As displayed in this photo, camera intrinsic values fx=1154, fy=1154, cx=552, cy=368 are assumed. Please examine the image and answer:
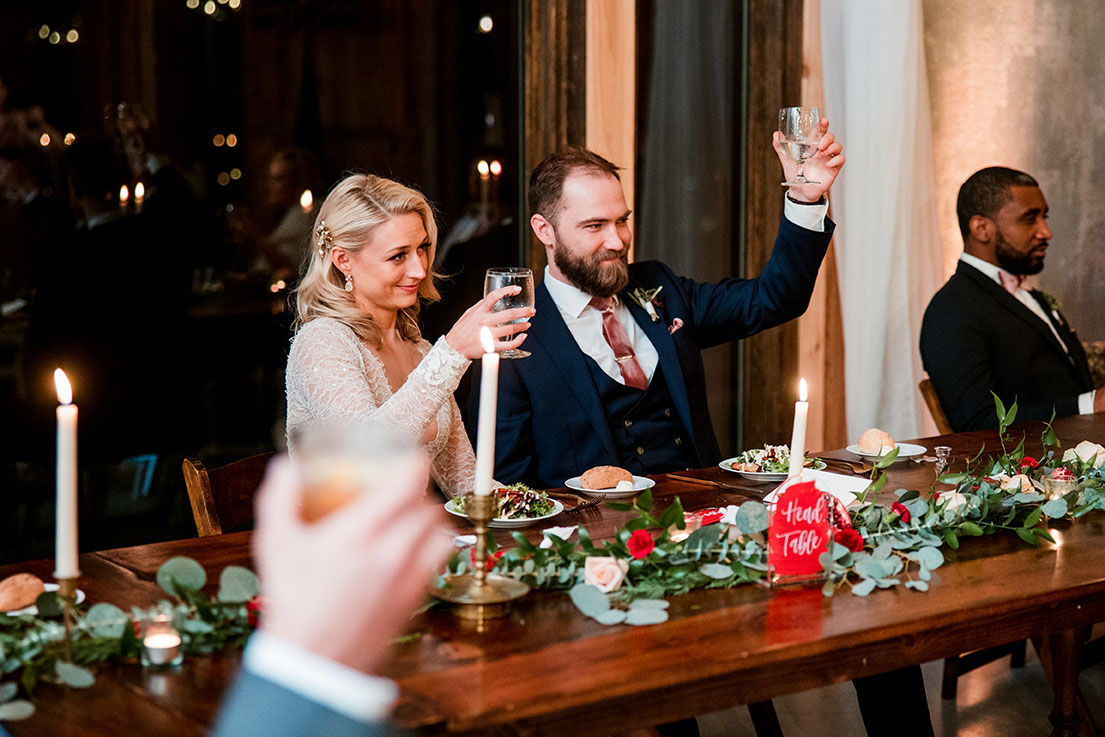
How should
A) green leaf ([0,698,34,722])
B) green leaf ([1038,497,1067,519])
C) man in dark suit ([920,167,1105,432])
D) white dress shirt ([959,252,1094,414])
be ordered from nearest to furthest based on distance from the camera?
1. green leaf ([0,698,34,722])
2. green leaf ([1038,497,1067,519])
3. man in dark suit ([920,167,1105,432])
4. white dress shirt ([959,252,1094,414])

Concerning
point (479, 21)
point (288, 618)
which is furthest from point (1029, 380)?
point (288, 618)

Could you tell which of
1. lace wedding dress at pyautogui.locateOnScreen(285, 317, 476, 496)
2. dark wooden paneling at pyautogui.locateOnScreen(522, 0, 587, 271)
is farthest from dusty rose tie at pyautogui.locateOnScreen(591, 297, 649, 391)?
dark wooden paneling at pyautogui.locateOnScreen(522, 0, 587, 271)

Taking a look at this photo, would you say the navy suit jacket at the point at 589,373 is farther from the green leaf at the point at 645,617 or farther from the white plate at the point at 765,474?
the green leaf at the point at 645,617

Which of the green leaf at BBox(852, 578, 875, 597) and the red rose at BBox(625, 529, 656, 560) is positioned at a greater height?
the red rose at BBox(625, 529, 656, 560)

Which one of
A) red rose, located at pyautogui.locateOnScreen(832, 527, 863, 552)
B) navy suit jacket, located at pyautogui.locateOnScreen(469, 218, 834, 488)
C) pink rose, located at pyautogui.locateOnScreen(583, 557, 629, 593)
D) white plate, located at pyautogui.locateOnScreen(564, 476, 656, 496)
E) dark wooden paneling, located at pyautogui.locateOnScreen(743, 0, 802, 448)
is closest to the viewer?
pink rose, located at pyautogui.locateOnScreen(583, 557, 629, 593)

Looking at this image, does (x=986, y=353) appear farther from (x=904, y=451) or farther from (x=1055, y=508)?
(x=1055, y=508)

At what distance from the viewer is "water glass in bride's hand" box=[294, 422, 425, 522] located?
2.20 ft

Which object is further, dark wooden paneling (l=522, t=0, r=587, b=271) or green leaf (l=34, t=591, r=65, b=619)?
dark wooden paneling (l=522, t=0, r=587, b=271)

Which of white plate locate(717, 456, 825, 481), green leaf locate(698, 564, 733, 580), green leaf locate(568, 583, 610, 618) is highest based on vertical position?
green leaf locate(568, 583, 610, 618)

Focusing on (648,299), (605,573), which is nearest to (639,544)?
(605,573)

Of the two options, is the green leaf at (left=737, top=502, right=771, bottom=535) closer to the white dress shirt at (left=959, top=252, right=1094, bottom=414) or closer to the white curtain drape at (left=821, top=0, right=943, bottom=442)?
the white dress shirt at (left=959, top=252, right=1094, bottom=414)

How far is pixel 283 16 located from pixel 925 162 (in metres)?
2.33

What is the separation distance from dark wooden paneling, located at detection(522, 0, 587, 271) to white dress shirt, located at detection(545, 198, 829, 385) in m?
0.94

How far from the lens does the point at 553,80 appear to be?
3883 millimetres
